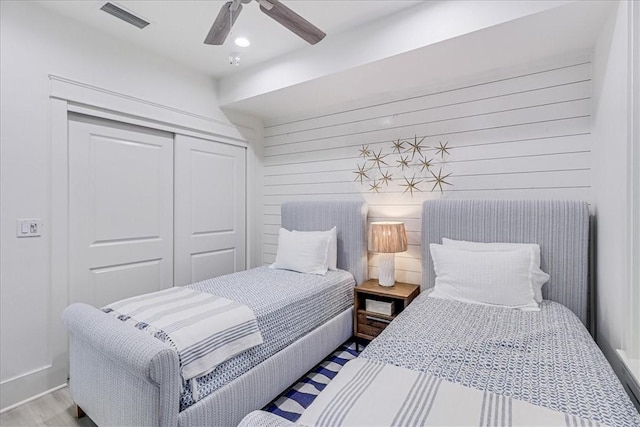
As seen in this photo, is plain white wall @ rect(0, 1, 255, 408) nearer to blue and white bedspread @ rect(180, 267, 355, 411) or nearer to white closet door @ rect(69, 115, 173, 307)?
white closet door @ rect(69, 115, 173, 307)

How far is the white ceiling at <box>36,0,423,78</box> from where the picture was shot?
209cm

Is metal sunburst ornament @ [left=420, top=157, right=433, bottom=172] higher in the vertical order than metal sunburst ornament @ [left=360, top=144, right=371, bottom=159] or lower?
lower

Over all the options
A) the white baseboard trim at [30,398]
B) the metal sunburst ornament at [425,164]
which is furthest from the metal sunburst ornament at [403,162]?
the white baseboard trim at [30,398]

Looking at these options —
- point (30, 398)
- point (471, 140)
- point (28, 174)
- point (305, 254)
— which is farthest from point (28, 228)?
point (471, 140)

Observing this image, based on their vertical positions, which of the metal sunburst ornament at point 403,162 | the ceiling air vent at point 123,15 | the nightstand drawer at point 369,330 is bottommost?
the nightstand drawer at point 369,330

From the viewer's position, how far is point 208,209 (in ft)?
10.7

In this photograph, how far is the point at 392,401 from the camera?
3.21 ft

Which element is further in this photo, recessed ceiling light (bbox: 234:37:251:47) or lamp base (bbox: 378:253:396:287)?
lamp base (bbox: 378:253:396:287)

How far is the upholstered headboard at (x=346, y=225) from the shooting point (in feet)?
9.45

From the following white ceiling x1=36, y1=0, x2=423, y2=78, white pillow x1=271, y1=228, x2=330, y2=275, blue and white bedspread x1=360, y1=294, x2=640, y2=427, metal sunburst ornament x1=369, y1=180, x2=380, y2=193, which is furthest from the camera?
metal sunburst ornament x1=369, y1=180, x2=380, y2=193

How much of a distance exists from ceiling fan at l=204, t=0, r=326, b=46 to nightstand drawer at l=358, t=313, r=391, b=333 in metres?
2.01

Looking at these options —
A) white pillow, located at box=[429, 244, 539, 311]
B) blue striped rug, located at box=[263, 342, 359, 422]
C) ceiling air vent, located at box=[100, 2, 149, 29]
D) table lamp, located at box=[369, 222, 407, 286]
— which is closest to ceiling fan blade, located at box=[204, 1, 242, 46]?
ceiling air vent, located at box=[100, 2, 149, 29]

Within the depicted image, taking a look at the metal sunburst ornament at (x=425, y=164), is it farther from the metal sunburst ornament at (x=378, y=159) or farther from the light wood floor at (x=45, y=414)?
the light wood floor at (x=45, y=414)

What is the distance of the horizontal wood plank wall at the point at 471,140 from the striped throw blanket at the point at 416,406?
5.82ft
